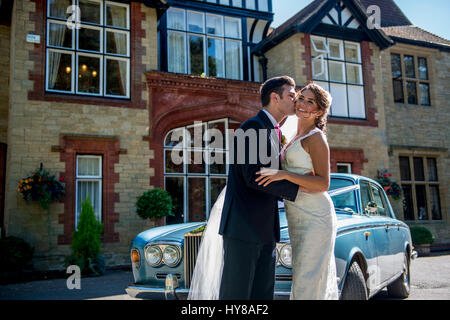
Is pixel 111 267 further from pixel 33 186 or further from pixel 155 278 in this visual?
pixel 155 278

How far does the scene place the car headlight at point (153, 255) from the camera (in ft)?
14.5

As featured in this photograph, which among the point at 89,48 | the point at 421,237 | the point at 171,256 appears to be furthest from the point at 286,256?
the point at 421,237

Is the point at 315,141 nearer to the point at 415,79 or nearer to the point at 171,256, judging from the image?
the point at 171,256

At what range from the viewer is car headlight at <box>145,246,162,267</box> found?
4415mm

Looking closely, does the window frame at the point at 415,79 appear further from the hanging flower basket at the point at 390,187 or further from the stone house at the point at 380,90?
the hanging flower basket at the point at 390,187

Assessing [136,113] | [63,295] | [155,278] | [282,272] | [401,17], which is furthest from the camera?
[401,17]

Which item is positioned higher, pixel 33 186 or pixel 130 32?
pixel 130 32

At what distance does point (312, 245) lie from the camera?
10.0 ft

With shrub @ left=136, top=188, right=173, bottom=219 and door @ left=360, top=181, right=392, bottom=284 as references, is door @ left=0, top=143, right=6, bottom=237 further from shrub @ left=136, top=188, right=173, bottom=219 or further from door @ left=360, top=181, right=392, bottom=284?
door @ left=360, top=181, right=392, bottom=284

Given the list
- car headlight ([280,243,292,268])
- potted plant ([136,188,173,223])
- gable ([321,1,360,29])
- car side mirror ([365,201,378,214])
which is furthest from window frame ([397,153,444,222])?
car headlight ([280,243,292,268])

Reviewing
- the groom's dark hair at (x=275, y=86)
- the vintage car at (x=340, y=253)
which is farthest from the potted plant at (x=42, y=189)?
the groom's dark hair at (x=275, y=86)
